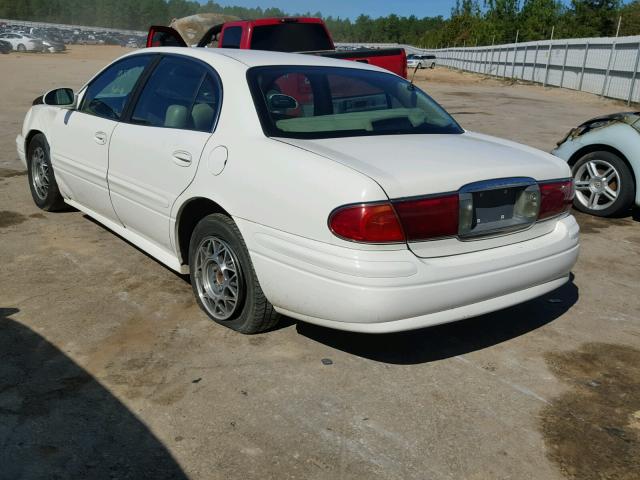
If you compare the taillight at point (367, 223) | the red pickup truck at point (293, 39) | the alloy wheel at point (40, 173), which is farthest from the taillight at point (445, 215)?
the red pickup truck at point (293, 39)

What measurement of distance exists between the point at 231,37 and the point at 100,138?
572 centimetres

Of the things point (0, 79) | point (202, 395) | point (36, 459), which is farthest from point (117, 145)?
point (0, 79)

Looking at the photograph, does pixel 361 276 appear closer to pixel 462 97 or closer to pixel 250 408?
pixel 250 408

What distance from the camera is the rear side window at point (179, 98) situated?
12.3ft

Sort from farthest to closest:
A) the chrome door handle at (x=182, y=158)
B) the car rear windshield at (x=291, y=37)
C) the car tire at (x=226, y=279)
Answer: the car rear windshield at (x=291, y=37) < the chrome door handle at (x=182, y=158) < the car tire at (x=226, y=279)

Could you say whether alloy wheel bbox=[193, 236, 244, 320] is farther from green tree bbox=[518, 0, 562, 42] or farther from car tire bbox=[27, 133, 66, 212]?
green tree bbox=[518, 0, 562, 42]

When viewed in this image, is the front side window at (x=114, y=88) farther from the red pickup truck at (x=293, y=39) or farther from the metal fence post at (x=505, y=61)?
the metal fence post at (x=505, y=61)

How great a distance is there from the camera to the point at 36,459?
8.23 feet

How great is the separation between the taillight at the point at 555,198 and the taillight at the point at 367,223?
40.1 inches

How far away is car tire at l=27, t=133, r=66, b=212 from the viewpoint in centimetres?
558

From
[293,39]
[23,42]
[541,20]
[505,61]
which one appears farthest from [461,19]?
[293,39]

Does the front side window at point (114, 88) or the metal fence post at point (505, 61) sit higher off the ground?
the front side window at point (114, 88)

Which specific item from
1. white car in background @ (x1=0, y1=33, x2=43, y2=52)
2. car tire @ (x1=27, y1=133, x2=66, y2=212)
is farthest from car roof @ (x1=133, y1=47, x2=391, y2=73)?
white car in background @ (x1=0, y1=33, x2=43, y2=52)

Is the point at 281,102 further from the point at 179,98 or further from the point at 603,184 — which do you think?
the point at 603,184
